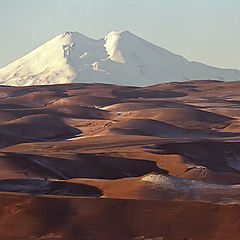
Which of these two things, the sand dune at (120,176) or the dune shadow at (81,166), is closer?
the sand dune at (120,176)

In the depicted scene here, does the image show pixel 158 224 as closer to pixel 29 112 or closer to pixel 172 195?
pixel 172 195

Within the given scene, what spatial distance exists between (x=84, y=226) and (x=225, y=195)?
9.19 meters

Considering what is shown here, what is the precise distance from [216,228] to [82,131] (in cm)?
5779

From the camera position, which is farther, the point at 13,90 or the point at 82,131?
the point at 13,90

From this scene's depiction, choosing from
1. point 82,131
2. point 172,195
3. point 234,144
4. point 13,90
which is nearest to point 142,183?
point 172,195

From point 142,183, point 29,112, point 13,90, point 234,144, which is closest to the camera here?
point 142,183

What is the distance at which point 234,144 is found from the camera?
5888cm

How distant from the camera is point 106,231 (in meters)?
24.3

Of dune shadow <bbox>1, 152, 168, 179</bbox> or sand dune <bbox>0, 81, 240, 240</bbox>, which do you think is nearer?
sand dune <bbox>0, 81, 240, 240</bbox>

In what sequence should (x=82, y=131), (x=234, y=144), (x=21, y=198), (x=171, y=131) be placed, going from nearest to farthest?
(x=21, y=198), (x=234, y=144), (x=171, y=131), (x=82, y=131)

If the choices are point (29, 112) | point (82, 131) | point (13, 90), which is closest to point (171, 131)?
point (82, 131)

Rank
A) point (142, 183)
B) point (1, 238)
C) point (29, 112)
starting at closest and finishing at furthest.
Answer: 1. point (1, 238)
2. point (142, 183)
3. point (29, 112)

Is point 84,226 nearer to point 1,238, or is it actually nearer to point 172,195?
point 1,238

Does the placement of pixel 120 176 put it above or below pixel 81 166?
below
